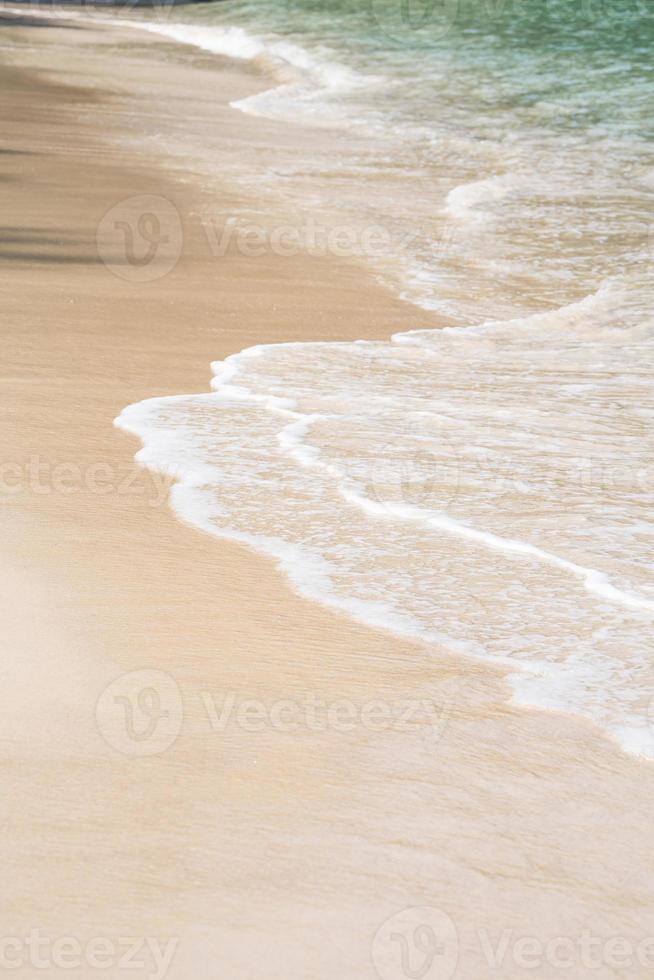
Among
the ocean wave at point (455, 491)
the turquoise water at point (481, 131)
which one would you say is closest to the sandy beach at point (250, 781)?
the ocean wave at point (455, 491)

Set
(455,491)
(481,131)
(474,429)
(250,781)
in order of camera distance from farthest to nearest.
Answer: (481,131)
(474,429)
(455,491)
(250,781)

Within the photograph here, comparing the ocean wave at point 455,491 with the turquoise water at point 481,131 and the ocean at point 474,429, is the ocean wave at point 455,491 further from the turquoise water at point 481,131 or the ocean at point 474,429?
the turquoise water at point 481,131

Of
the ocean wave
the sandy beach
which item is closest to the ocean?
the ocean wave

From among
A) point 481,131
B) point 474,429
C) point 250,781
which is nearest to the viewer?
point 250,781

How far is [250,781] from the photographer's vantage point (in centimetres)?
261

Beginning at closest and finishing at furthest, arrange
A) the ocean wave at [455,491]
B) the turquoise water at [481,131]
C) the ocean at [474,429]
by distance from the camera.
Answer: the ocean wave at [455,491] → the ocean at [474,429] → the turquoise water at [481,131]

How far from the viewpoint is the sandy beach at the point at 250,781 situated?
2193 mm

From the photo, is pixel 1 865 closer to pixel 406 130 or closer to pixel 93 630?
pixel 93 630

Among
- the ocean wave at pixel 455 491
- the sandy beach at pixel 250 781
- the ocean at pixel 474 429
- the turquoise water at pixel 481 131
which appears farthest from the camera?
the turquoise water at pixel 481 131

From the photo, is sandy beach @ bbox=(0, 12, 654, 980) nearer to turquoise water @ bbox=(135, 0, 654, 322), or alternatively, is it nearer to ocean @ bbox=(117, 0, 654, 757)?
ocean @ bbox=(117, 0, 654, 757)

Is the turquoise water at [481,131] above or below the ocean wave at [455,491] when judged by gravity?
above

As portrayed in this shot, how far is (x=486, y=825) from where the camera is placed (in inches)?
99.2

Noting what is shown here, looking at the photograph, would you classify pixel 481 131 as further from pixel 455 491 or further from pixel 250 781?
pixel 250 781

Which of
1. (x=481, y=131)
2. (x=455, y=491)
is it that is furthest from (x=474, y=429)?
(x=481, y=131)
